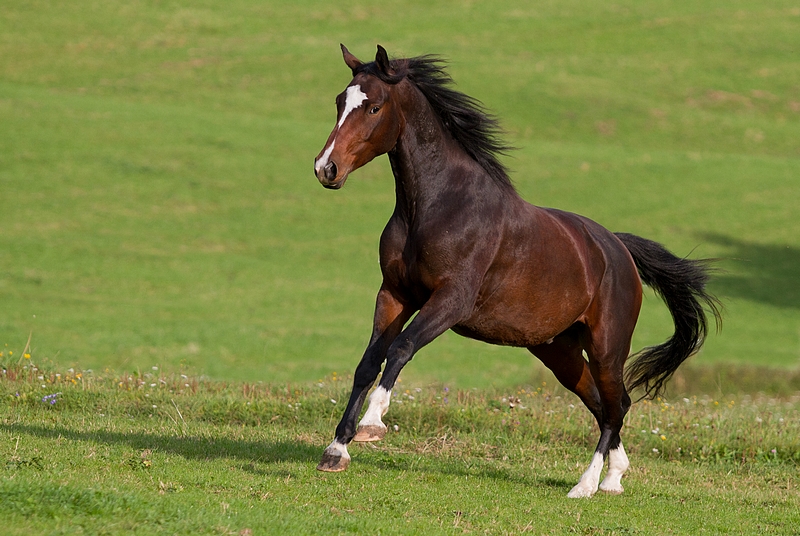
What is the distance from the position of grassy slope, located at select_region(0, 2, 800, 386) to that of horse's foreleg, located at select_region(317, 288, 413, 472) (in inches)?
523

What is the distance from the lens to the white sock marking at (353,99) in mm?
7121

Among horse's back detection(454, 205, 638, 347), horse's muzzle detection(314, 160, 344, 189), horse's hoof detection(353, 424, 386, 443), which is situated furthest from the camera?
horse's back detection(454, 205, 638, 347)

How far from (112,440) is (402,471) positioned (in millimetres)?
2433

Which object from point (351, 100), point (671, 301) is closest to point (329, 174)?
point (351, 100)

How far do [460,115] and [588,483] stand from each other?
320cm

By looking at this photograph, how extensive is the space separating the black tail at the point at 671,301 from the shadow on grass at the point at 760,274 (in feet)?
68.9

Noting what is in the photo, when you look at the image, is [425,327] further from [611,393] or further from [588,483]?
[611,393]

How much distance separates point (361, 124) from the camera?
712 cm

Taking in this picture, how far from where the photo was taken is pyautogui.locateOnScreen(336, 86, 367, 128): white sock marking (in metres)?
7.12

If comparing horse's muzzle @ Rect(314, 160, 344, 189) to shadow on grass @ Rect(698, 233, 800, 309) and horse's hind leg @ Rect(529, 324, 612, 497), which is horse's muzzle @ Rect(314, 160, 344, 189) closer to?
horse's hind leg @ Rect(529, 324, 612, 497)

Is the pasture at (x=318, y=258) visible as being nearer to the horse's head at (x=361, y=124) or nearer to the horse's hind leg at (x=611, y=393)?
the horse's hind leg at (x=611, y=393)

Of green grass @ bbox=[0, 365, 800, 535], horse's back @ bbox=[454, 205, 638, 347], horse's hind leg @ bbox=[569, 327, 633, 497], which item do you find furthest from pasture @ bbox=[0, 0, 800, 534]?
horse's back @ bbox=[454, 205, 638, 347]

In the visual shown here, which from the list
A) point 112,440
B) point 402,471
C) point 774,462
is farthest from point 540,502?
point 774,462

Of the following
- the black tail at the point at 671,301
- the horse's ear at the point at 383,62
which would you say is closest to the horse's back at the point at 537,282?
the black tail at the point at 671,301
